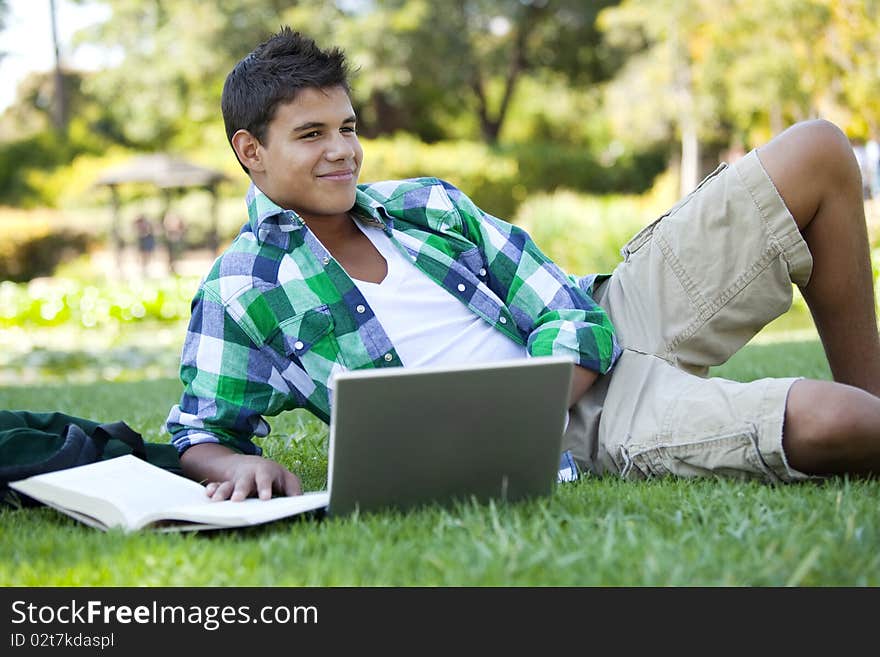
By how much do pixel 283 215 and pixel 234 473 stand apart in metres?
0.69

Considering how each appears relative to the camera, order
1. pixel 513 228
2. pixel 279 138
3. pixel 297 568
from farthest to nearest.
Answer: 1. pixel 513 228
2. pixel 279 138
3. pixel 297 568

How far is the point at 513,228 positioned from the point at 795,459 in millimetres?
1005

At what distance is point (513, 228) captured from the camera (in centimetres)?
288

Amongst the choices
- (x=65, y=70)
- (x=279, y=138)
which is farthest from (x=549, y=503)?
(x=65, y=70)

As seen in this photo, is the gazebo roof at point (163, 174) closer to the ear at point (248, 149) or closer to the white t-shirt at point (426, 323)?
the ear at point (248, 149)

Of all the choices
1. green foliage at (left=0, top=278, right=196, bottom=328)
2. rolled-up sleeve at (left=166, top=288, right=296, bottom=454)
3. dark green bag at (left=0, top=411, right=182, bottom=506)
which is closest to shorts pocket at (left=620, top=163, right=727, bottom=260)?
rolled-up sleeve at (left=166, top=288, right=296, bottom=454)

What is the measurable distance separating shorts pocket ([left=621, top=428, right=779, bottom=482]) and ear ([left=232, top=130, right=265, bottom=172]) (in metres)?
1.25

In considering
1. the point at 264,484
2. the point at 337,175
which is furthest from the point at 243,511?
the point at 337,175

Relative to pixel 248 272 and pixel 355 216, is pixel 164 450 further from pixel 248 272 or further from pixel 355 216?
pixel 355 216

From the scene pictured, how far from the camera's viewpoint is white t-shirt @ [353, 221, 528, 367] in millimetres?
→ 2590

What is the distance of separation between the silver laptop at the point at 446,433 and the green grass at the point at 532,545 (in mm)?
49

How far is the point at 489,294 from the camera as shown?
106 inches

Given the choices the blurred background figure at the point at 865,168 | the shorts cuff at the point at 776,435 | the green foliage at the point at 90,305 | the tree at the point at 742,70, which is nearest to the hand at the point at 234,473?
the shorts cuff at the point at 776,435
